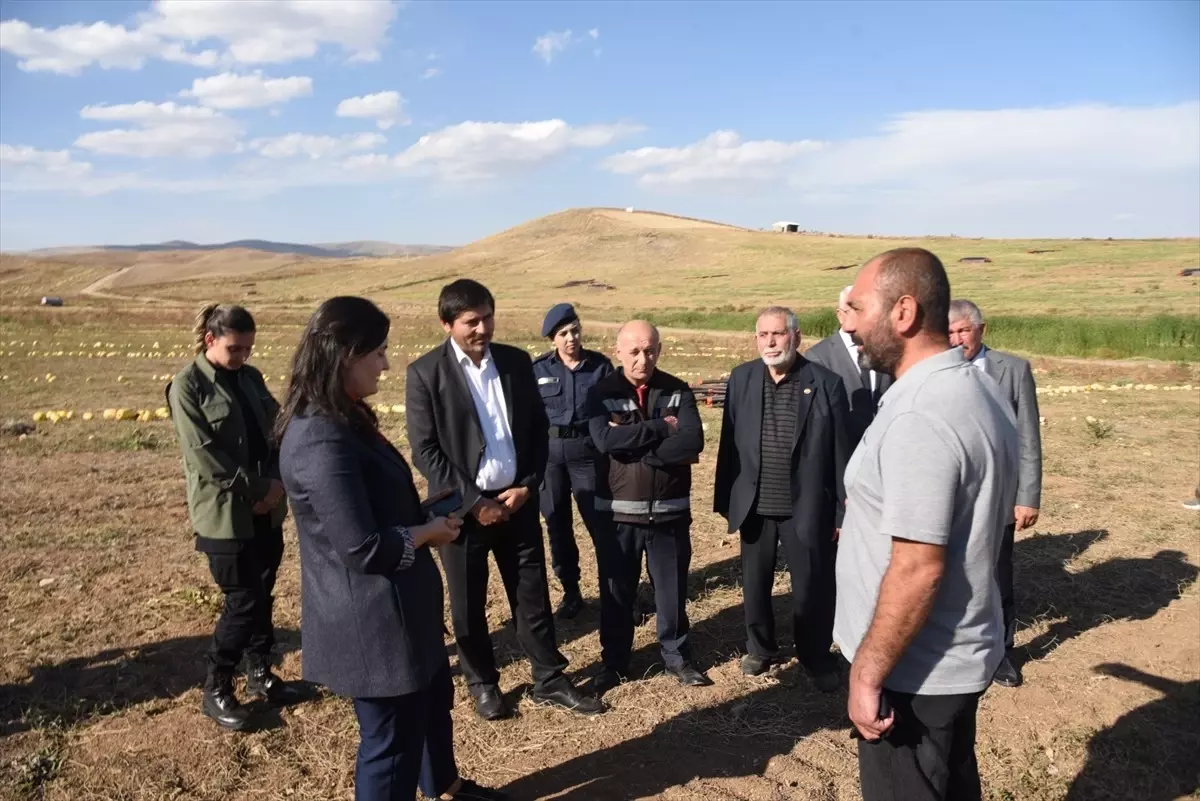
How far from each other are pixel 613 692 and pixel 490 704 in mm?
691

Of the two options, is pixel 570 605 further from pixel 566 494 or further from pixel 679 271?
pixel 679 271

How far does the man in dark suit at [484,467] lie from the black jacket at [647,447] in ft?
1.37

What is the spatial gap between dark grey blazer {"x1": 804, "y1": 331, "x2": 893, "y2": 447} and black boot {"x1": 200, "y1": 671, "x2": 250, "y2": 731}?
3434 millimetres

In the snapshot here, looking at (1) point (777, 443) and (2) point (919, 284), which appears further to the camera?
(1) point (777, 443)

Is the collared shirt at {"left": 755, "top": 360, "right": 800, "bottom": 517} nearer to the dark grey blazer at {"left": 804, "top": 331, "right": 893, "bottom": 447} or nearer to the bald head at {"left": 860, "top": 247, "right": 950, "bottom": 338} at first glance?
the dark grey blazer at {"left": 804, "top": 331, "right": 893, "bottom": 447}

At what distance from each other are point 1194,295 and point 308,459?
4301 cm

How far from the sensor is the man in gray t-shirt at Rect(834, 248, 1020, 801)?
2.09 metres

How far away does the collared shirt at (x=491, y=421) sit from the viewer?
3.98 metres

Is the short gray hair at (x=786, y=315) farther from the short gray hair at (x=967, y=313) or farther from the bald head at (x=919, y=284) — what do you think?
the bald head at (x=919, y=284)

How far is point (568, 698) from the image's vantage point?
427 centimetres

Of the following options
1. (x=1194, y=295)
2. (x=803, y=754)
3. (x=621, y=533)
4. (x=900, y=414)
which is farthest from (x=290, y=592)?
(x=1194, y=295)

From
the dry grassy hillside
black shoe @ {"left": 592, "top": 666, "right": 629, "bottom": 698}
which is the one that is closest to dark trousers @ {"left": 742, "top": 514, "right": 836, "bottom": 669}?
black shoe @ {"left": 592, "top": 666, "right": 629, "bottom": 698}

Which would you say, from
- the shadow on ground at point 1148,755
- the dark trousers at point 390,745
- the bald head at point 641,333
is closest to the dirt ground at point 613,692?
the shadow on ground at point 1148,755

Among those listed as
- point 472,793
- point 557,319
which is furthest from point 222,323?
point 472,793
